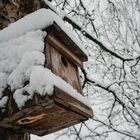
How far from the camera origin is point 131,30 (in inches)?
271

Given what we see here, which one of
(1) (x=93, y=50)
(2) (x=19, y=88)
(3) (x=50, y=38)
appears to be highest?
(1) (x=93, y=50)

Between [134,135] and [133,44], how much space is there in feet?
6.42

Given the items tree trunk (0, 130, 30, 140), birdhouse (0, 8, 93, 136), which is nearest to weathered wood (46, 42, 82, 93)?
birdhouse (0, 8, 93, 136)

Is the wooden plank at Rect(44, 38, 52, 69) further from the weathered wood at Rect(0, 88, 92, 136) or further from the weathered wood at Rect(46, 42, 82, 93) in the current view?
the weathered wood at Rect(0, 88, 92, 136)

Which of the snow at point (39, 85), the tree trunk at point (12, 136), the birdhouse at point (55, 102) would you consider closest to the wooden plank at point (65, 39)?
the birdhouse at point (55, 102)

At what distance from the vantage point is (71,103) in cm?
152

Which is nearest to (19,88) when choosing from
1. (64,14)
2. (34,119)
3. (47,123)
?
(34,119)

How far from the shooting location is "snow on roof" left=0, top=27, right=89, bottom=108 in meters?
1.36

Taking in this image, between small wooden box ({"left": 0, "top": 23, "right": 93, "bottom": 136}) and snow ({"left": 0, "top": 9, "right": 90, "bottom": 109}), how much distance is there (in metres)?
0.03

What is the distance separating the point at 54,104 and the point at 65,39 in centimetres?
50

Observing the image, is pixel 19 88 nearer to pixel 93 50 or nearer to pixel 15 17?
pixel 15 17

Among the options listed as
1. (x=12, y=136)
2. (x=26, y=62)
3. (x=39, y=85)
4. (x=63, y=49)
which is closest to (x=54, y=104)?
(x=39, y=85)

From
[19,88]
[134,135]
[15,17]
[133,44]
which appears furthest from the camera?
[133,44]

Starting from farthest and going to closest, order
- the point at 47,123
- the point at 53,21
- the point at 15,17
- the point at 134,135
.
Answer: the point at 134,135
the point at 15,17
the point at 47,123
the point at 53,21
